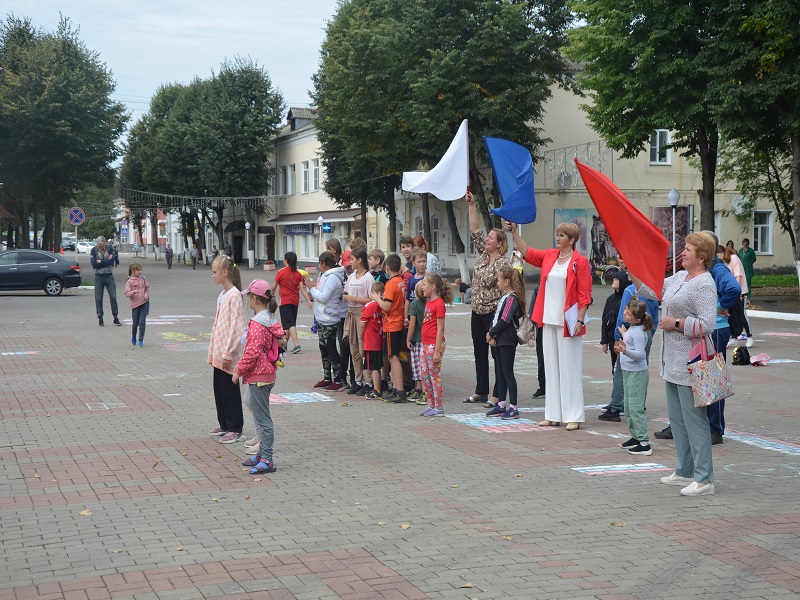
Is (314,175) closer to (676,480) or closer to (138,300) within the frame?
(138,300)

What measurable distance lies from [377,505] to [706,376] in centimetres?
255

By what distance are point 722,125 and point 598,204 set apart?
57.3 feet

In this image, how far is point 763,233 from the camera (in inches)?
1802

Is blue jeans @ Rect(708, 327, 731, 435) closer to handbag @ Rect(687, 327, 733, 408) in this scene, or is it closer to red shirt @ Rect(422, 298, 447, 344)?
handbag @ Rect(687, 327, 733, 408)

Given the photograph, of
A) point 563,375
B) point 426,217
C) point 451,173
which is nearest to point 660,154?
point 426,217

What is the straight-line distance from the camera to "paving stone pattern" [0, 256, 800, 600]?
5176 millimetres

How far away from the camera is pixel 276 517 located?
21.1 feet

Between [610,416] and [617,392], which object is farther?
[610,416]

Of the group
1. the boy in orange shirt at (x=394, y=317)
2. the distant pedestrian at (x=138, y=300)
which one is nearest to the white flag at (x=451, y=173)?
the boy in orange shirt at (x=394, y=317)

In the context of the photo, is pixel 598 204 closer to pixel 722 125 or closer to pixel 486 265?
pixel 486 265

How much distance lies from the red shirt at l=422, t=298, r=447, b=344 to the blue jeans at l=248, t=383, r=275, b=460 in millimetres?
3072

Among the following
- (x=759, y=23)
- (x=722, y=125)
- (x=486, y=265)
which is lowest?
(x=486, y=265)

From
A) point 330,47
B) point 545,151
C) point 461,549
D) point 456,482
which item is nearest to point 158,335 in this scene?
point 456,482

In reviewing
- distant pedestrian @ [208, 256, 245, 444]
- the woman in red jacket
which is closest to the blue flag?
the woman in red jacket
